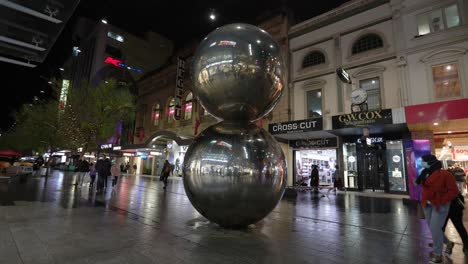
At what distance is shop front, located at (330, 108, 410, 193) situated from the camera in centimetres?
1297

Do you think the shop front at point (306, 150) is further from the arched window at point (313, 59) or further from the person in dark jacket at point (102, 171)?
the person in dark jacket at point (102, 171)

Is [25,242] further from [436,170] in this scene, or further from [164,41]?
[164,41]

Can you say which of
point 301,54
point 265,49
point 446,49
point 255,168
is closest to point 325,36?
point 301,54

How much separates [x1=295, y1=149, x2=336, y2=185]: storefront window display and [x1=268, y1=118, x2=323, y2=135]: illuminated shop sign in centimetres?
331

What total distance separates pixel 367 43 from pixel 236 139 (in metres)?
15.5

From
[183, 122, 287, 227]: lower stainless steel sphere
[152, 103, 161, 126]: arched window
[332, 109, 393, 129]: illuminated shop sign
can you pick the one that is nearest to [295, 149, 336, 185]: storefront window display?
[332, 109, 393, 129]: illuminated shop sign

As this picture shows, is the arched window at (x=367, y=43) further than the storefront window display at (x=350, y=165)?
No

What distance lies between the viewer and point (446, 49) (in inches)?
505

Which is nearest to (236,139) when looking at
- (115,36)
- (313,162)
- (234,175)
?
(234,175)

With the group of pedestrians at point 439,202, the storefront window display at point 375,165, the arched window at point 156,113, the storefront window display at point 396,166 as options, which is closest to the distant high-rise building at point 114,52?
the arched window at point 156,113

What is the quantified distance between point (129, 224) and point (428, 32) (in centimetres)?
1753

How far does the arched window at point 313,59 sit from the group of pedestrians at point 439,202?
1466 centimetres

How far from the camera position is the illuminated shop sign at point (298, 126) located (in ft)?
47.6

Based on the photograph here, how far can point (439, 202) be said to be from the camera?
3941mm
